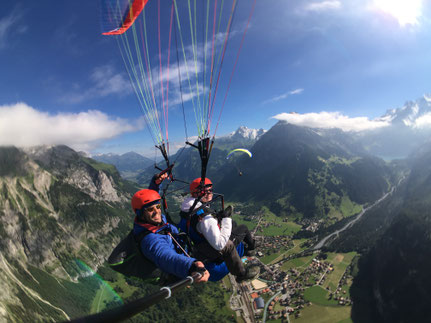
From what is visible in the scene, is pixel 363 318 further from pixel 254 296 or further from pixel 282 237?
pixel 282 237

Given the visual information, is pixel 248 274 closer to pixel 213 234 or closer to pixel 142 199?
pixel 213 234

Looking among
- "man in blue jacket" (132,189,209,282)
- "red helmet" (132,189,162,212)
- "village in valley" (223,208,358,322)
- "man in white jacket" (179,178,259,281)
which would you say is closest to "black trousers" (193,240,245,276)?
"man in white jacket" (179,178,259,281)

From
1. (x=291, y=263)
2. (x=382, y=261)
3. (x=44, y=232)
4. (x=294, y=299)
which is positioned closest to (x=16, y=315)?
(x=44, y=232)

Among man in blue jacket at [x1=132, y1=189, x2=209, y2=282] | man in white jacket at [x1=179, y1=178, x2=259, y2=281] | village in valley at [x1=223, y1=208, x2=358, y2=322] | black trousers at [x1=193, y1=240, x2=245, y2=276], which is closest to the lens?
man in blue jacket at [x1=132, y1=189, x2=209, y2=282]

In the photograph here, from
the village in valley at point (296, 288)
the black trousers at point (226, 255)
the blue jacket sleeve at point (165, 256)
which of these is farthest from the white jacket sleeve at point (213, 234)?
the village in valley at point (296, 288)

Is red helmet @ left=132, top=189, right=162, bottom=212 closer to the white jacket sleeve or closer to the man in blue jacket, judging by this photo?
the man in blue jacket

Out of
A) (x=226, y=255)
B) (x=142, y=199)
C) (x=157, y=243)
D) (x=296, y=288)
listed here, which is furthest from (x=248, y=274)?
(x=296, y=288)
